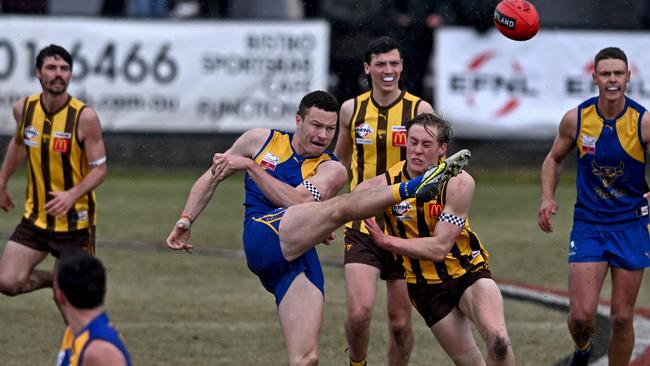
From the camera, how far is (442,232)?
828 centimetres

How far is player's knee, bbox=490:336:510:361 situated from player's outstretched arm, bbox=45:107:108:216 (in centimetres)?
373

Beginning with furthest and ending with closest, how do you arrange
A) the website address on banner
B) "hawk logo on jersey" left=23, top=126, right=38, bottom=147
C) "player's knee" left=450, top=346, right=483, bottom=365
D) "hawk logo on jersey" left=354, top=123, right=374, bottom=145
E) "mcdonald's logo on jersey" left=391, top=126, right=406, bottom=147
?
the website address on banner, "hawk logo on jersey" left=23, top=126, right=38, bottom=147, "hawk logo on jersey" left=354, top=123, right=374, bottom=145, "mcdonald's logo on jersey" left=391, top=126, right=406, bottom=147, "player's knee" left=450, top=346, right=483, bottom=365

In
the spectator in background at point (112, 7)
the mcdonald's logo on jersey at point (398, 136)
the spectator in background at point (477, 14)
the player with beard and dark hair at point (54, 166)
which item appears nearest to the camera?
the mcdonald's logo on jersey at point (398, 136)

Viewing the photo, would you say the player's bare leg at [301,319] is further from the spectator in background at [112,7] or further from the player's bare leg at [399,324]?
the spectator in background at [112,7]

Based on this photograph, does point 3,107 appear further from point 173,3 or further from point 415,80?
point 415,80

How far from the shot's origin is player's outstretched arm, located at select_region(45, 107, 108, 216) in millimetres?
10227

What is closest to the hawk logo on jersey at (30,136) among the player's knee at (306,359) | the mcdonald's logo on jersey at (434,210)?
the mcdonald's logo on jersey at (434,210)

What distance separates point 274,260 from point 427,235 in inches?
42.0

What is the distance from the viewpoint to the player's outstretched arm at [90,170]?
1023 cm

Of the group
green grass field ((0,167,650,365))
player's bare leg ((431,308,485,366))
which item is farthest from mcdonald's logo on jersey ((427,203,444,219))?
green grass field ((0,167,650,365))

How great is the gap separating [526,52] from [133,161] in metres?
6.84

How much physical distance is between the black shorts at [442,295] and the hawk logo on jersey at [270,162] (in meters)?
1.24

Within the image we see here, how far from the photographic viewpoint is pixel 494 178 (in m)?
22.2

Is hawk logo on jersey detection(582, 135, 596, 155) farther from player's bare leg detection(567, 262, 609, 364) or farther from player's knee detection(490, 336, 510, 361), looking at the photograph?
player's knee detection(490, 336, 510, 361)
